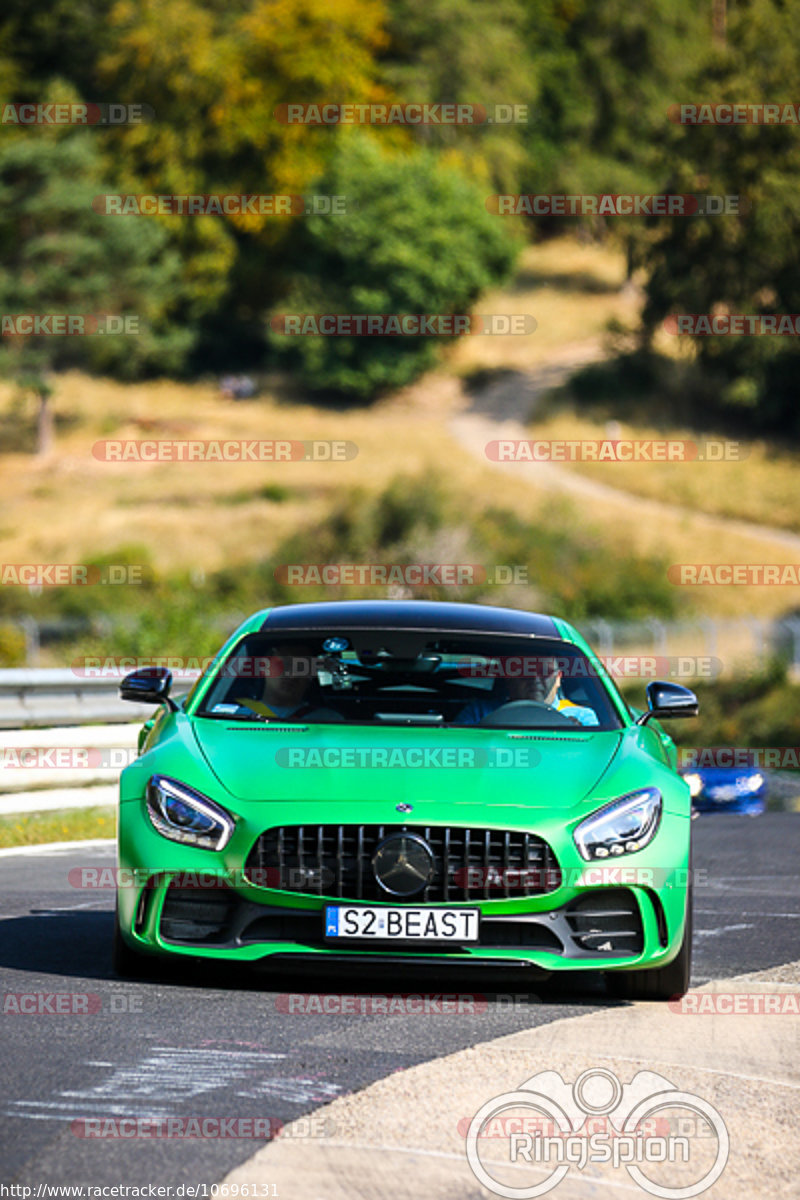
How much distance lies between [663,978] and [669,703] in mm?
1420

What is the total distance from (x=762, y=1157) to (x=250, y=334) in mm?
78576

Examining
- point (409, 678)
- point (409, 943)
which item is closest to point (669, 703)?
point (409, 678)

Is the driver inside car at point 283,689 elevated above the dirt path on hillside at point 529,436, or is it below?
above

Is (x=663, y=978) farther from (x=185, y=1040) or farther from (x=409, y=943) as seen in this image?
(x=185, y=1040)

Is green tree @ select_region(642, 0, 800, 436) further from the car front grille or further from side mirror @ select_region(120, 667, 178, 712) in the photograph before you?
the car front grille

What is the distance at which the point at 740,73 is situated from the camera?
2564 inches

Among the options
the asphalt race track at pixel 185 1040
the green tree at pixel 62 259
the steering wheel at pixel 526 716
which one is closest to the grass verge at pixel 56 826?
the asphalt race track at pixel 185 1040

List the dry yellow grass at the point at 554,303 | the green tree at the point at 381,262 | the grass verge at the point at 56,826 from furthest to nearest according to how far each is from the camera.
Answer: the dry yellow grass at the point at 554,303 → the green tree at the point at 381,262 → the grass verge at the point at 56,826

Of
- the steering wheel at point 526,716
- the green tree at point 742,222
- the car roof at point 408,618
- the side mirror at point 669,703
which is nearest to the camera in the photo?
the steering wheel at point 526,716

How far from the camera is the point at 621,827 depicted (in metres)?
6.61

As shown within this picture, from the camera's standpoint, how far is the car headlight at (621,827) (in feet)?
21.4

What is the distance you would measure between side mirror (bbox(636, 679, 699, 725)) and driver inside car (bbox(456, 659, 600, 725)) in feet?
0.87

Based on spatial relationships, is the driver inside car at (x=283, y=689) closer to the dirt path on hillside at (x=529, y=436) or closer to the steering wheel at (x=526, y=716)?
the steering wheel at (x=526, y=716)

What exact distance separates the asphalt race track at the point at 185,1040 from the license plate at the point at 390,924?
276 millimetres
